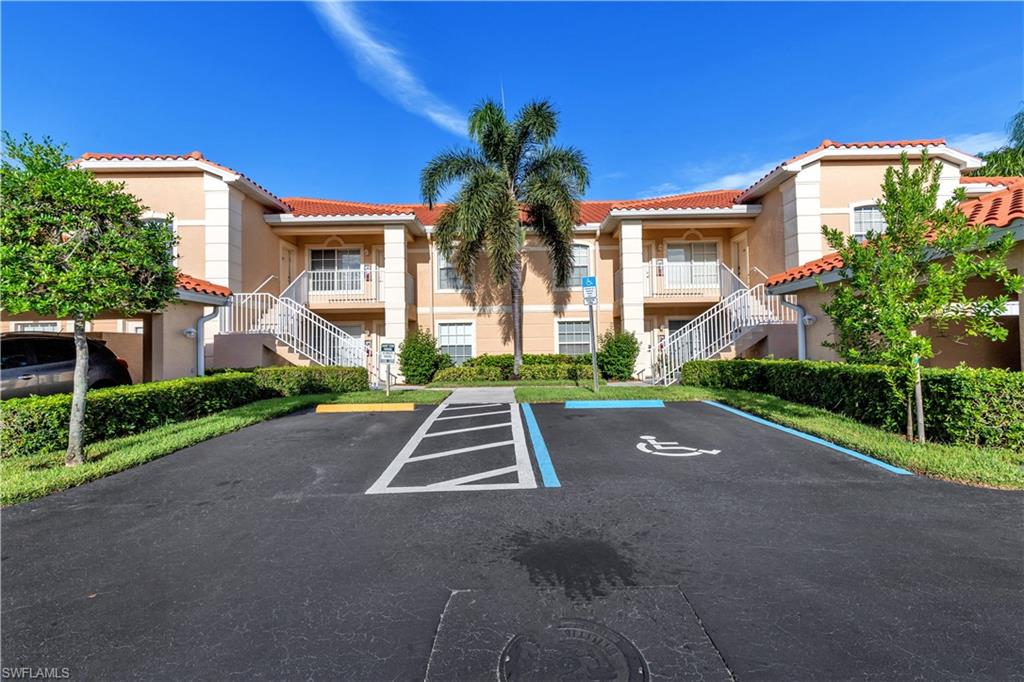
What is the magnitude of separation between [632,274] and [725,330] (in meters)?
3.65

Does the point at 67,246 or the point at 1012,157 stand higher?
the point at 1012,157

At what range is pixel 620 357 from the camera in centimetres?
1588

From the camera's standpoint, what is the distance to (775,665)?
6.62 ft

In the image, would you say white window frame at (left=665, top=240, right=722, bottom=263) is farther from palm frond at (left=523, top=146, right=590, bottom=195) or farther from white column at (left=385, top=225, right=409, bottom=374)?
white column at (left=385, top=225, right=409, bottom=374)

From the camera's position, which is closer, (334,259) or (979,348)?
(979,348)

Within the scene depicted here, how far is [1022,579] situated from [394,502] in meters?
Result: 4.36

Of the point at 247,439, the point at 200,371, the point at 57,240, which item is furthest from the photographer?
the point at 200,371

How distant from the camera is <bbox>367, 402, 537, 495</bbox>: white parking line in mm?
4605

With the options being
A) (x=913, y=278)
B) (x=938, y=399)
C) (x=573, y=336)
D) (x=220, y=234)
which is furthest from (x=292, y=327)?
(x=938, y=399)

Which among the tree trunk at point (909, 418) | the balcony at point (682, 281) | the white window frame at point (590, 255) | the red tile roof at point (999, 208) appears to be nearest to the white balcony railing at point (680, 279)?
the balcony at point (682, 281)

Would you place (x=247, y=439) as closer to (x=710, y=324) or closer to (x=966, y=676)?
(x=966, y=676)

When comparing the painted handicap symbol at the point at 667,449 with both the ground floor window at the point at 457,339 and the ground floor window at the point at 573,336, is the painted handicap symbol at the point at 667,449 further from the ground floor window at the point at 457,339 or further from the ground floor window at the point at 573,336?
the ground floor window at the point at 457,339

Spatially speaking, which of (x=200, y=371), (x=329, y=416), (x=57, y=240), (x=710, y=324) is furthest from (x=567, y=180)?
(x=57, y=240)
